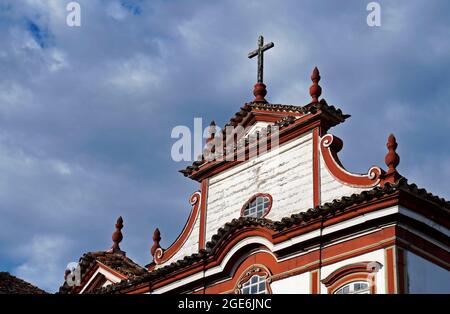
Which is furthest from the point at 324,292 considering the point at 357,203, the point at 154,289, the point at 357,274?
the point at 154,289

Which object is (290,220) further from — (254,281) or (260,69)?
(260,69)

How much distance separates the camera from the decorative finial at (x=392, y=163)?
2072 centimetres

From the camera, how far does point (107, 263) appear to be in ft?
90.2

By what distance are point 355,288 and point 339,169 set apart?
3.25m

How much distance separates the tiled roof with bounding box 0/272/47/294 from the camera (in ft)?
99.2

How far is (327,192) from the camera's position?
2236 centimetres

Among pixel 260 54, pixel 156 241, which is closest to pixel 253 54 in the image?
pixel 260 54

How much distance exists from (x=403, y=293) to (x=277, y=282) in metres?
3.48

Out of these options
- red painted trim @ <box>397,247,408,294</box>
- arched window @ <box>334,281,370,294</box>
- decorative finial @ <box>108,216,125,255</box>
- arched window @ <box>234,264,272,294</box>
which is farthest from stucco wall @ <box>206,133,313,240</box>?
decorative finial @ <box>108,216,125,255</box>

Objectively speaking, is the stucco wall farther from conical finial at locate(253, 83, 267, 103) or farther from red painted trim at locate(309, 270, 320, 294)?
conical finial at locate(253, 83, 267, 103)

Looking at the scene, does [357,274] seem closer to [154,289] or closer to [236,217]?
[236,217]

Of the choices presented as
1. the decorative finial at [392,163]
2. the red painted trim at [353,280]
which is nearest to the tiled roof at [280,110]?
the decorative finial at [392,163]

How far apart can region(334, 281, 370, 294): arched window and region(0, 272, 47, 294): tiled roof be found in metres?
13.3

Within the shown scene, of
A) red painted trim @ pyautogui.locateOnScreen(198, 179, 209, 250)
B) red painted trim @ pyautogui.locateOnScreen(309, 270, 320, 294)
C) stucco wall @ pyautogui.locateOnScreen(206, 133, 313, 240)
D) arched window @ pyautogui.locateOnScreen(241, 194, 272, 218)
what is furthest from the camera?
red painted trim @ pyautogui.locateOnScreen(198, 179, 209, 250)
